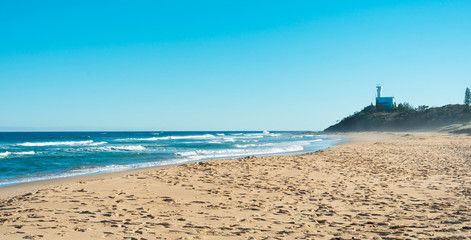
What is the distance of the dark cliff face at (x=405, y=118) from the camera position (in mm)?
72875

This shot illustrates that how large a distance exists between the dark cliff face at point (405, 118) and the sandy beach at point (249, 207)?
73918 mm

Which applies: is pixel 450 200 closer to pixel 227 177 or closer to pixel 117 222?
pixel 227 177

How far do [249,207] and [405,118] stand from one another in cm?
9434

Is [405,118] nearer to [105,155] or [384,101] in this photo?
[384,101]

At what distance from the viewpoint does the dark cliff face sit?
72875mm

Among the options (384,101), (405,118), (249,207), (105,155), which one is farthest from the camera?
(384,101)

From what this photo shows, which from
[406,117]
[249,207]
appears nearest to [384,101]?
[406,117]

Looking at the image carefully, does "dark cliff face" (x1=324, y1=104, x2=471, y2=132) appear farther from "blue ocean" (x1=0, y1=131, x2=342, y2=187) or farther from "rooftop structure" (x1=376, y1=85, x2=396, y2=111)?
"blue ocean" (x1=0, y1=131, x2=342, y2=187)

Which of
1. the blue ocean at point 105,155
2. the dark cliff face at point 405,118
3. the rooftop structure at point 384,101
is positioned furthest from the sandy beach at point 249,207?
the rooftop structure at point 384,101

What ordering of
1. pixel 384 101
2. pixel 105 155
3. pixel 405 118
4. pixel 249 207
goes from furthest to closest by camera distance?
1. pixel 384 101
2. pixel 405 118
3. pixel 105 155
4. pixel 249 207

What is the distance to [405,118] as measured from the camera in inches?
3455

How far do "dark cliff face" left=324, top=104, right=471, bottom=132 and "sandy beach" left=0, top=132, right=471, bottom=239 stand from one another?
73.9 m

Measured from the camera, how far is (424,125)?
79500 millimetres

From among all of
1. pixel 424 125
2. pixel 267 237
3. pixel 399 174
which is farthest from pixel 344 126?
pixel 267 237
